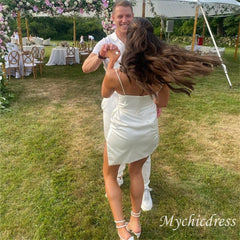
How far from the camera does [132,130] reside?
157 centimetres

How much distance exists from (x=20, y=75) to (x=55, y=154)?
5395 millimetres

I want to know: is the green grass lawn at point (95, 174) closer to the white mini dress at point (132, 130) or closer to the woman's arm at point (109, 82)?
the white mini dress at point (132, 130)

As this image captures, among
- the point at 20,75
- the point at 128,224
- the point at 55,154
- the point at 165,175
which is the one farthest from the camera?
the point at 20,75

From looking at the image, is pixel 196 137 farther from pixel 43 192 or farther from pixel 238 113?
pixel 43 192

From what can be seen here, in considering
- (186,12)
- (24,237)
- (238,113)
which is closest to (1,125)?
(24,237)

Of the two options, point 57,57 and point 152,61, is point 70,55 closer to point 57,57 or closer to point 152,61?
point 57,57

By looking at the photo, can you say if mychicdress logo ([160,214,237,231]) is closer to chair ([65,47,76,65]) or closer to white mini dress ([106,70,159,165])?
white mini dress ([106,70,159,165])

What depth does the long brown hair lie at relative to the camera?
1.35 m

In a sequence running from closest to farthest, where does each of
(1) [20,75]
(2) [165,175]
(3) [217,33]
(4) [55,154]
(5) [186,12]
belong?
(2) [165,175] → (4) [55,154] → (1) [20,75] → (5) [186,12] → (3) [217,33]

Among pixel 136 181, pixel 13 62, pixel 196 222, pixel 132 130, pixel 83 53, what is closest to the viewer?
pixel 132 130

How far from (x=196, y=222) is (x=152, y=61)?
5.04 ft

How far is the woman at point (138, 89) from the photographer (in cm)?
136

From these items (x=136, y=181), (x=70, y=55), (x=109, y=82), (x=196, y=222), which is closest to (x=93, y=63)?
(x=109, y=82)

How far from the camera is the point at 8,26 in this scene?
6.00 metres
